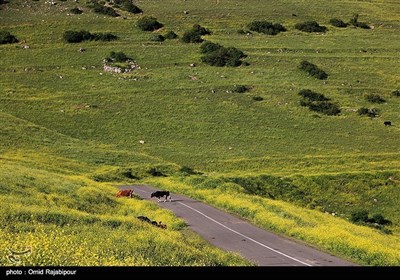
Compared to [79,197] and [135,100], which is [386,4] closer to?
[135,100]

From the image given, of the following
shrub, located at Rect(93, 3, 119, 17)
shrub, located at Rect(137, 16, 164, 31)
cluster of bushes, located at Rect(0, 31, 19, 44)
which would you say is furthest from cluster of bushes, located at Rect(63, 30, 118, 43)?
shrub, located at Rect(93, 3, 119, 17)

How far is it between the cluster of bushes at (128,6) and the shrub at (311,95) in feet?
140

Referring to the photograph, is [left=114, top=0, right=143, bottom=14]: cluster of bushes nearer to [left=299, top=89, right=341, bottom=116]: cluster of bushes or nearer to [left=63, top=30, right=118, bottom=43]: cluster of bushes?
[left=63, top=30, right=118, bottom=43]: cluster of bushes

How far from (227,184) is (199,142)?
58.3ft

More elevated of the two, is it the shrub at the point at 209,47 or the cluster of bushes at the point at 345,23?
the cluster of bushes at the point at 345,23

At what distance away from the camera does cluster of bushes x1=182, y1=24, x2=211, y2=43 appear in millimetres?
90625

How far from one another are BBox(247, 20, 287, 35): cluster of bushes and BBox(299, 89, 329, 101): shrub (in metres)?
25.4

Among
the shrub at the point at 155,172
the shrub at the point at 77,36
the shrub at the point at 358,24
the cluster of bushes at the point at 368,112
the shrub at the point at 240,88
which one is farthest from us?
the shrub at the point at 358,24

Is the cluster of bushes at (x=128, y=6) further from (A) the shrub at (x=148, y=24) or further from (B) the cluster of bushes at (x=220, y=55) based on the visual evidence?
(B) the cluster of bushes at (x=220, y=55)

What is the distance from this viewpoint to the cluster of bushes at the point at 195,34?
9062 cm

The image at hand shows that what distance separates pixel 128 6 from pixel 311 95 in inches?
1814

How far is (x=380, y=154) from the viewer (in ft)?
193

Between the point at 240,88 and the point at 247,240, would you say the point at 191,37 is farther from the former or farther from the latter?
the point at 247,240

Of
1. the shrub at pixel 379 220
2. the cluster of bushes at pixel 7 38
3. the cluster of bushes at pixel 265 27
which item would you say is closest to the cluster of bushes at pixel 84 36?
the cluster of bushes at pixel 7 38
